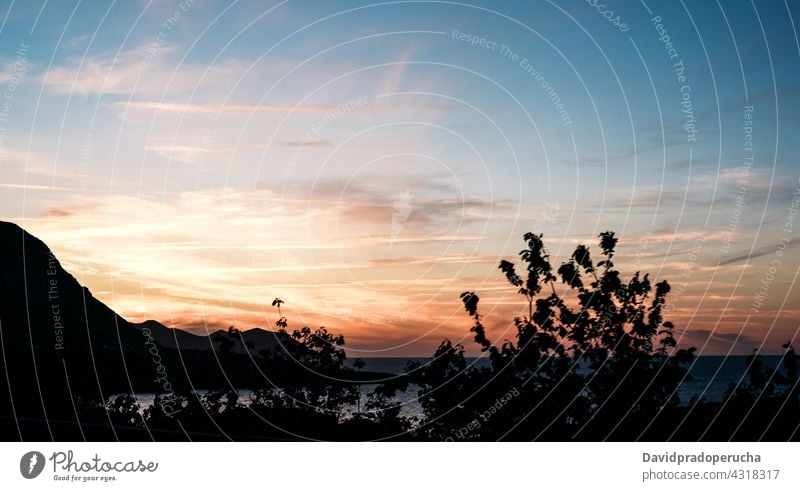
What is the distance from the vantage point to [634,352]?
2298 centimetres

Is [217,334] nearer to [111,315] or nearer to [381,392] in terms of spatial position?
[381,392]

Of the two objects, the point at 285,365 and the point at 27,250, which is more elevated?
the point at 27,250

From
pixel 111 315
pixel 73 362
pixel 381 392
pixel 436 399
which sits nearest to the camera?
pixel 436 399

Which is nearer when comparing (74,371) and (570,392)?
(570,392)

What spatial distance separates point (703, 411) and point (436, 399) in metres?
6.85

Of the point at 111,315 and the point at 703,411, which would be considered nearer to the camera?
the point at 703,411

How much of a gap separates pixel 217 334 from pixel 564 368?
11704 millimetres

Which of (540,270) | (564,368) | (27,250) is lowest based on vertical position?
(564,368)

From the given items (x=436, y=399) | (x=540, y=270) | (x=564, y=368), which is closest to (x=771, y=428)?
(x=564, y=368)

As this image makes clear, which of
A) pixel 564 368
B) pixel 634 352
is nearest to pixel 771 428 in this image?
pixel 634 352

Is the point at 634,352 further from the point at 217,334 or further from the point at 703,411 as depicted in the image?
the point at 217,334
